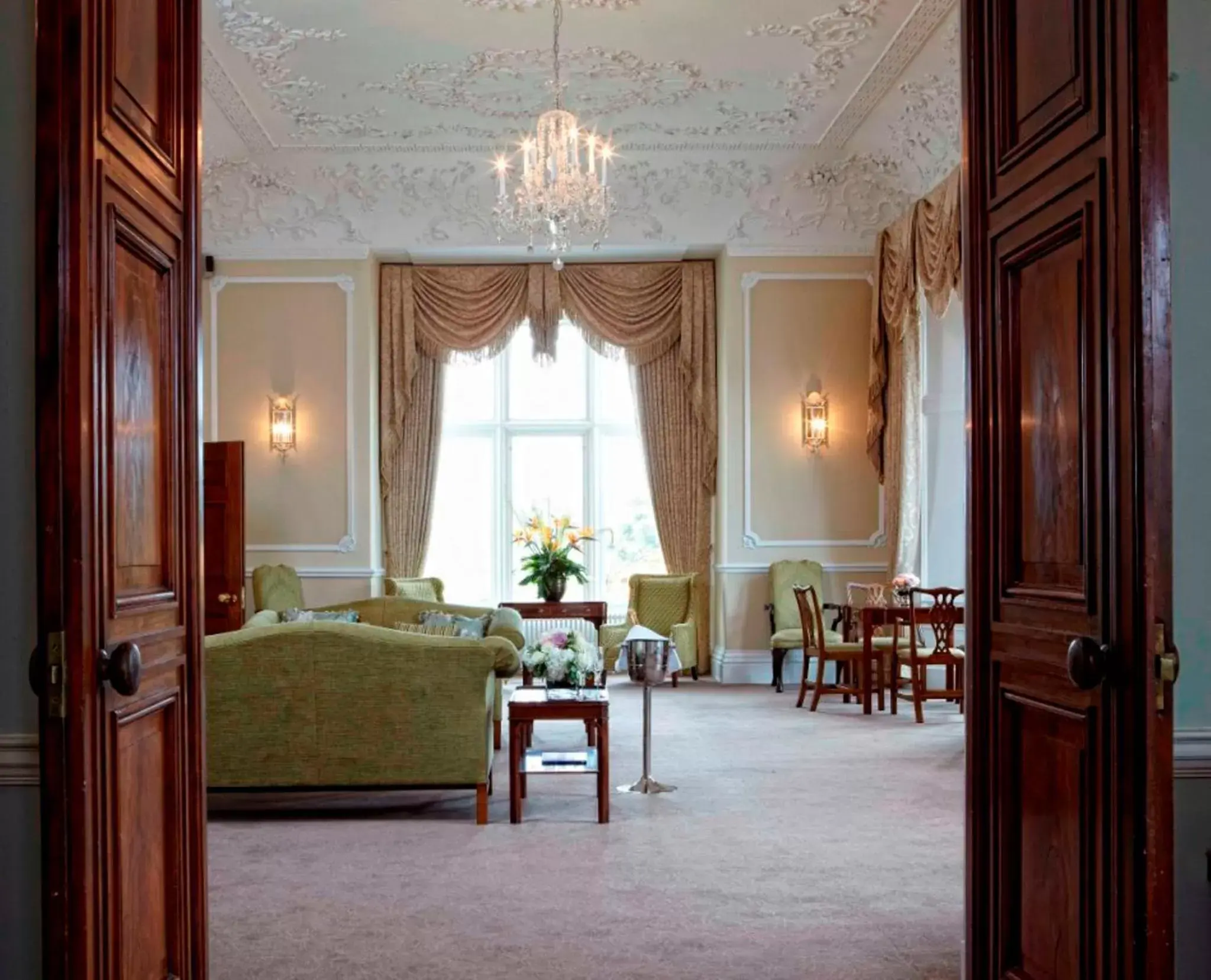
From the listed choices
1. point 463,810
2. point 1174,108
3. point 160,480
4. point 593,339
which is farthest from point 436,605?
point 1174,108

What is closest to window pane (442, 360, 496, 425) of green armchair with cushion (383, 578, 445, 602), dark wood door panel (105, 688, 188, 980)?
green armchair with cushion (383, 578, 445, 602)

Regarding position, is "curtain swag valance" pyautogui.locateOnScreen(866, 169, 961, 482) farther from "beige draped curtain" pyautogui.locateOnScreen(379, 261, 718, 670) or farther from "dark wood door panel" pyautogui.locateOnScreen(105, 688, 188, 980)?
"dark wood door panel" pyautogui.locateOnScreen(105, 688, 188, 980)

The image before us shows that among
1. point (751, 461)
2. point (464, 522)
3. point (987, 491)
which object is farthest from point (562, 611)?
point (987, 491)

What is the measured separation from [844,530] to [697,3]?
Answer: 177 inches

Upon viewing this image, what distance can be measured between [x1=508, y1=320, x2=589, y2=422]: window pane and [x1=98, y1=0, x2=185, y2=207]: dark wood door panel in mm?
8323

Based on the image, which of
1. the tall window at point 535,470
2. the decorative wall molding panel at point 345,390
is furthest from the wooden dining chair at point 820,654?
the decorative wall molding panel at point 345,390

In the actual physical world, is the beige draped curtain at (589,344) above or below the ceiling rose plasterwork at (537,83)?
below

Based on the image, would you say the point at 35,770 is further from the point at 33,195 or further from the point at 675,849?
→ the point at 675,849

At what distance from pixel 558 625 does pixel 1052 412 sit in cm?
879

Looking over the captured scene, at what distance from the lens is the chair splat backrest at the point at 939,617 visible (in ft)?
26.5

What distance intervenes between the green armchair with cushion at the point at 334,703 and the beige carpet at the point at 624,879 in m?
0.26

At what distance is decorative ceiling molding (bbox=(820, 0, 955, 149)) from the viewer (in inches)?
283

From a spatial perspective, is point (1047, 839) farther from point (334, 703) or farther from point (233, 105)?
point (233, 105)

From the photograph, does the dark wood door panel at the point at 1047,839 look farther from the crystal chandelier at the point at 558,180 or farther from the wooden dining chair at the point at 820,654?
the wooden dining chair at the point at 820,654
